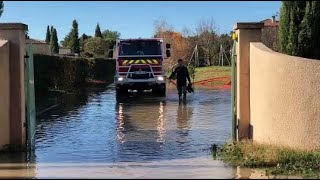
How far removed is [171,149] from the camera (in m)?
10.9

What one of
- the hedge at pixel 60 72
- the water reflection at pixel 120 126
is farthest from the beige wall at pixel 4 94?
the hedge at pixel 60 72

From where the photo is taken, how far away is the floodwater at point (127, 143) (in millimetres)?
8664

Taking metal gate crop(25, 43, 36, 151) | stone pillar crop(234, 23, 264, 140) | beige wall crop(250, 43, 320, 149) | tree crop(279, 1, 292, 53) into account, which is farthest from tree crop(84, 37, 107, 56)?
beige wall crop(250, 43, 320, 149)

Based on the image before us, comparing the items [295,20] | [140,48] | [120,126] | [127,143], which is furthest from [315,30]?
[140,48]

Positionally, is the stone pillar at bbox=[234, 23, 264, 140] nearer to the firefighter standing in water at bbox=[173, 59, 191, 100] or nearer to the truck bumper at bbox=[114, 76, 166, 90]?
the firefighter standing in water at bbox=[173, 59, 191, 100]

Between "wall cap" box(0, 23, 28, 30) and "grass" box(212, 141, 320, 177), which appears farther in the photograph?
"wall cap" box(0, 23, 28, 30)

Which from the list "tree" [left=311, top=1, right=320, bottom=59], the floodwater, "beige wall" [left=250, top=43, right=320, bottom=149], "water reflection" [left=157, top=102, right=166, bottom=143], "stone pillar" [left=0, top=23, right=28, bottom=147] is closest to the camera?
the floodwater

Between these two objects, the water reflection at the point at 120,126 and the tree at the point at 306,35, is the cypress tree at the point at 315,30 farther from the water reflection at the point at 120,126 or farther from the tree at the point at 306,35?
the water reflection at the point at 120,126

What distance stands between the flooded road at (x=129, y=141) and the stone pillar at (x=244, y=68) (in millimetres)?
897

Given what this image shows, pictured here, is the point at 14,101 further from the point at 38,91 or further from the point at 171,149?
the point at 38,91

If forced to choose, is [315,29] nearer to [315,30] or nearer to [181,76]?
[315,30]

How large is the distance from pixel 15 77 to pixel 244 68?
177 inches

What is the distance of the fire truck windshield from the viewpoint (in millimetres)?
24359

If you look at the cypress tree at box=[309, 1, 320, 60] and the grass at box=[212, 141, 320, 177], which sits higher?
the cypress tree at box=[309, 1, 320, 60]
